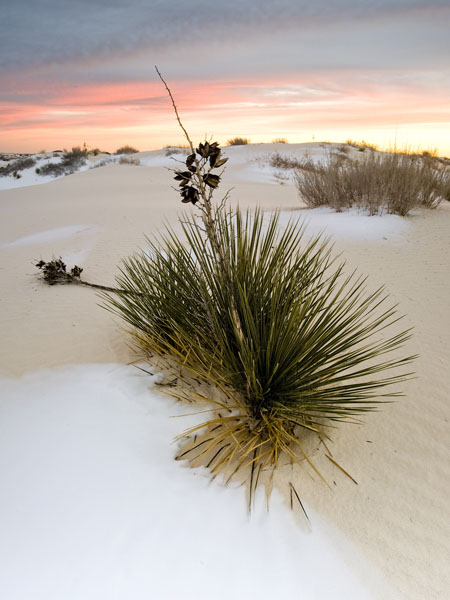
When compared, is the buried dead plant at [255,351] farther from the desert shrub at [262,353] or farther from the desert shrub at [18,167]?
the desert shrub at [18,167]

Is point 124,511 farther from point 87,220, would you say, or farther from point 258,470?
point 87,220

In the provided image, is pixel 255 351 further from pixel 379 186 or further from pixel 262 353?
pixel 379 186

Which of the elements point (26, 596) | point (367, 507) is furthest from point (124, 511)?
point (367, 507)

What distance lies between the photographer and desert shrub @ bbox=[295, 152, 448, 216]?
21.8 ft

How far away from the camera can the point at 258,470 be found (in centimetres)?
187

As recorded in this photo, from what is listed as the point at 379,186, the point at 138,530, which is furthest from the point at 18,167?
the point at 138,530

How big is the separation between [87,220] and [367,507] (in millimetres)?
7239

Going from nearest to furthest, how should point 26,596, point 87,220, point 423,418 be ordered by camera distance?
1. point 26,596
2. point 423,418
3. point 87,220

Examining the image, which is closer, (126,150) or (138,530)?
(138,530)

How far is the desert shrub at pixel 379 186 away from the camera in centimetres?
664

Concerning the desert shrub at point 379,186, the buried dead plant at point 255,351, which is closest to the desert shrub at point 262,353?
the buried dead plant at point 255,351

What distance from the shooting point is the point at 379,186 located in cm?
671

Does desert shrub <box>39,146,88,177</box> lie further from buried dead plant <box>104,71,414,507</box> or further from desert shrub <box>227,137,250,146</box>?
buried dead plant <box>104,71,414,507</box>

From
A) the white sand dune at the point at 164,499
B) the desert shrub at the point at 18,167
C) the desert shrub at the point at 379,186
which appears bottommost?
the desert shrub at the point at 18,167
